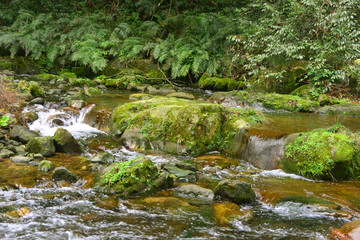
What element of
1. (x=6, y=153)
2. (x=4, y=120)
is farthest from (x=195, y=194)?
(x=4, y=120)

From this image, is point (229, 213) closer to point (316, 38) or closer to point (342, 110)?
point (342, 110)

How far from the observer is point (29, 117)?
25.8 feet

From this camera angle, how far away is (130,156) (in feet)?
20.2

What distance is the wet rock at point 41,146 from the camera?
19.5 ft

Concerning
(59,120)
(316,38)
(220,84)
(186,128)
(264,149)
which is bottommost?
(59,120)

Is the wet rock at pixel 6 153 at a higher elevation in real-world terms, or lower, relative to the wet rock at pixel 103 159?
lower

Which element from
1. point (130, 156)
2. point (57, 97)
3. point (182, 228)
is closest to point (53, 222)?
point (182, 228)

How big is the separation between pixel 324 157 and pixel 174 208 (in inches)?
107

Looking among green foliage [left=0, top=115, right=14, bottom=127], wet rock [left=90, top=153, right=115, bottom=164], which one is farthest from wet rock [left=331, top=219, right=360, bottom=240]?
green foliage [left=0, top=115, right=14, bottom=127]

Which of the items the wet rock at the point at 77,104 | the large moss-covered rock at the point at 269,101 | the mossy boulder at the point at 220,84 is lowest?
the wet rock at the point at 77,104

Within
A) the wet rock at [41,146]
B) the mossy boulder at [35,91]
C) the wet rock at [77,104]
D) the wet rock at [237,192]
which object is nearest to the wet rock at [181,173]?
the wet rock at [237,192]

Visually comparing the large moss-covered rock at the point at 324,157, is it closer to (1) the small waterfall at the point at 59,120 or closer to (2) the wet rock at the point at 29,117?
(1) the small waterfall at the point at 59,120

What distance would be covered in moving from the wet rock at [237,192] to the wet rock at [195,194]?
7.3 inches

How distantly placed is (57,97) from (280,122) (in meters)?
7.35
